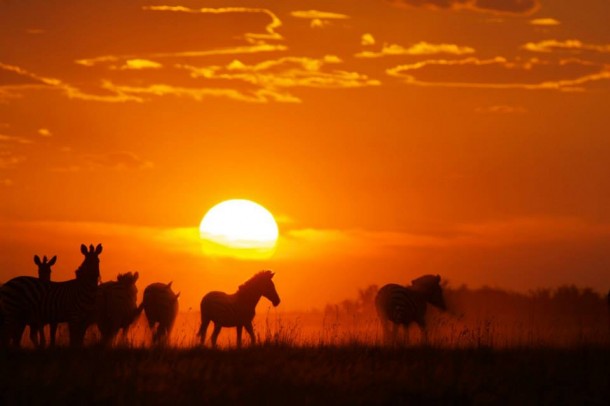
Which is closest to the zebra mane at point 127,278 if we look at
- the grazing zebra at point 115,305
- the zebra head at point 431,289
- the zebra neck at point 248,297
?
the grazing zebra at point 115,305

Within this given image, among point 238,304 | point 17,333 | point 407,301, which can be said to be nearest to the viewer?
point 17,333

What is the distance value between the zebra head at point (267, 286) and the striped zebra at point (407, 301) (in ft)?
10.3

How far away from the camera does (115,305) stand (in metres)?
23.3

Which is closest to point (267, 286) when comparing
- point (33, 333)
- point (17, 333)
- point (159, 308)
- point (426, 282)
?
point (159, 308)

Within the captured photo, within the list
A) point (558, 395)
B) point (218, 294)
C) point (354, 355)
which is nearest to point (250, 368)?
point (354, 355)

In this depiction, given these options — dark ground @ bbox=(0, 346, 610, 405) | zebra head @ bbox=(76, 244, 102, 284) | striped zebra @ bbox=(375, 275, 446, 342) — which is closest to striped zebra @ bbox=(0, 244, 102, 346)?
zebra head @ bbox=(76, 244, 102, 284)

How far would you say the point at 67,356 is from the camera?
18.2 metres

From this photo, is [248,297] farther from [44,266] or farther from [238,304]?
[44,266]

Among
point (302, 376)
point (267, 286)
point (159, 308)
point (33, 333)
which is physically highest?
point (267, 286)

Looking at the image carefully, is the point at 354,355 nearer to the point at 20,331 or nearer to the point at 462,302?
the point at 20,331

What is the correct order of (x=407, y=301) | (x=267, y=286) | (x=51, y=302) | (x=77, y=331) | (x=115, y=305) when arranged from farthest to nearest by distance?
1. (x=407, y=301)
2. (x=267, y=286)
3. (x=115, y=305)
4. (x=77, y=331)
5. (x=51, y=302)

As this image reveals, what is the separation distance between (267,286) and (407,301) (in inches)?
159

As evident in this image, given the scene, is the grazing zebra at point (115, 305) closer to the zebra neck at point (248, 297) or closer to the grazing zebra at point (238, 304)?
the grazing zebra at point (238, 304)

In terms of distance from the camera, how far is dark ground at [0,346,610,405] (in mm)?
15195
